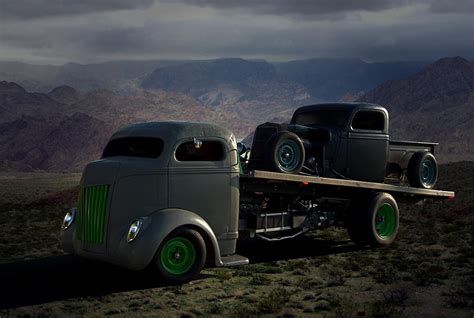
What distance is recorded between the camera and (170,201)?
10.1 metres

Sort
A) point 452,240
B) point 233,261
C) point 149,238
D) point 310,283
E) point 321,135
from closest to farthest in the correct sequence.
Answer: point 149,238, point 310,283, point 233,261, point 321,135, point 452,240

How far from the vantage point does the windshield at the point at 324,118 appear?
45.0ft

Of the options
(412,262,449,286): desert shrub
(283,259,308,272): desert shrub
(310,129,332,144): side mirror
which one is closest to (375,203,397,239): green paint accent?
(310,129,332,144): side mirror

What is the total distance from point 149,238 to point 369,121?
6.49 m

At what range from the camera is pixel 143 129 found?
10844mm

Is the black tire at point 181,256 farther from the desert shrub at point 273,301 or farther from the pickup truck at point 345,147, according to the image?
the pickup truck at point 345,147

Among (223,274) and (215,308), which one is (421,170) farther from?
(215,308)

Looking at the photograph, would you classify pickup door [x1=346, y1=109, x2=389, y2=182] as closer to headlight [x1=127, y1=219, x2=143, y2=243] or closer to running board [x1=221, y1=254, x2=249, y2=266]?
running board [x1=221, y1=254, x2=249, y2=266]

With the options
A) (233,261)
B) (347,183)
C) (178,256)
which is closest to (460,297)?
(233,261)

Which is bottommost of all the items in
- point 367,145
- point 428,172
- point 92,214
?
point 92,214

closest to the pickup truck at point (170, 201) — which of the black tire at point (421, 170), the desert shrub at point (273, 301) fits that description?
the desert shrub at point (273, 301)

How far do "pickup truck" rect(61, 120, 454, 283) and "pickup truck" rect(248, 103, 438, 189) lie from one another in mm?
939

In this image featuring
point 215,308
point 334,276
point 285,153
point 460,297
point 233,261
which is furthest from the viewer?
point 285,153

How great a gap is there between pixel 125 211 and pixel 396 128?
460 feet
